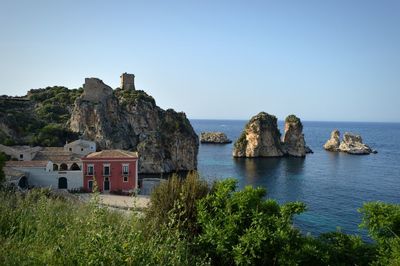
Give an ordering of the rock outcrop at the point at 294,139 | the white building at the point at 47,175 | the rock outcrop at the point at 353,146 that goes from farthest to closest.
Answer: the rock outcrop at the point at 353,146
the rock outcrop at the point at 294,139
the white building at the point at 47,175

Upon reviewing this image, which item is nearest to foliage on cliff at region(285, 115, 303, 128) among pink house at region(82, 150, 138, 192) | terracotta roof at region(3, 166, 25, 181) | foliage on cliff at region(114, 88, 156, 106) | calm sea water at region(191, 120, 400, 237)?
calm sea water at region(191, 120, 400, 237)

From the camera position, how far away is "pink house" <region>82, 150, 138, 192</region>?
37.1 m

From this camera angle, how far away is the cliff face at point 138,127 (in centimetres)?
5903

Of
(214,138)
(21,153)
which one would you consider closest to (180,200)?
(21,153)

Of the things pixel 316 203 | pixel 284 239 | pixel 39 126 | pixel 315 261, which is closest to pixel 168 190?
pixel 284 239

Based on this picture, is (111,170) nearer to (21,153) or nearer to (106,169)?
(106,169)

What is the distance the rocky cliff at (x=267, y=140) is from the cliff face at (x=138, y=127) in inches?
884

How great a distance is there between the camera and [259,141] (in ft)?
286

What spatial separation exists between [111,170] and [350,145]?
81.0 meters

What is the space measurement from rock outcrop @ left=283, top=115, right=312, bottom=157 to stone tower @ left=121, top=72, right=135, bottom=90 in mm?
40217

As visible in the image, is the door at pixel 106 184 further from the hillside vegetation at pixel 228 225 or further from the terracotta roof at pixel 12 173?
the hillside vegetation at pixel 228 225

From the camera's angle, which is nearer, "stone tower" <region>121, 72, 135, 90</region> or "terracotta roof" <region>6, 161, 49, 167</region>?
"terracotta roof" <region>6, 161, 49, 167</region>

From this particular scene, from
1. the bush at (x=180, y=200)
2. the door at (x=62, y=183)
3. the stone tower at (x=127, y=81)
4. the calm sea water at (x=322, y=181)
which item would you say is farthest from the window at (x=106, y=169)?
the stone tower at (x=127, y=81)

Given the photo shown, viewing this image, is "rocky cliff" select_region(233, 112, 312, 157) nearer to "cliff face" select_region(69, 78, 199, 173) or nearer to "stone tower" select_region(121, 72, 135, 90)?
"cliff face" select_region(69, 78, 199, 173)
